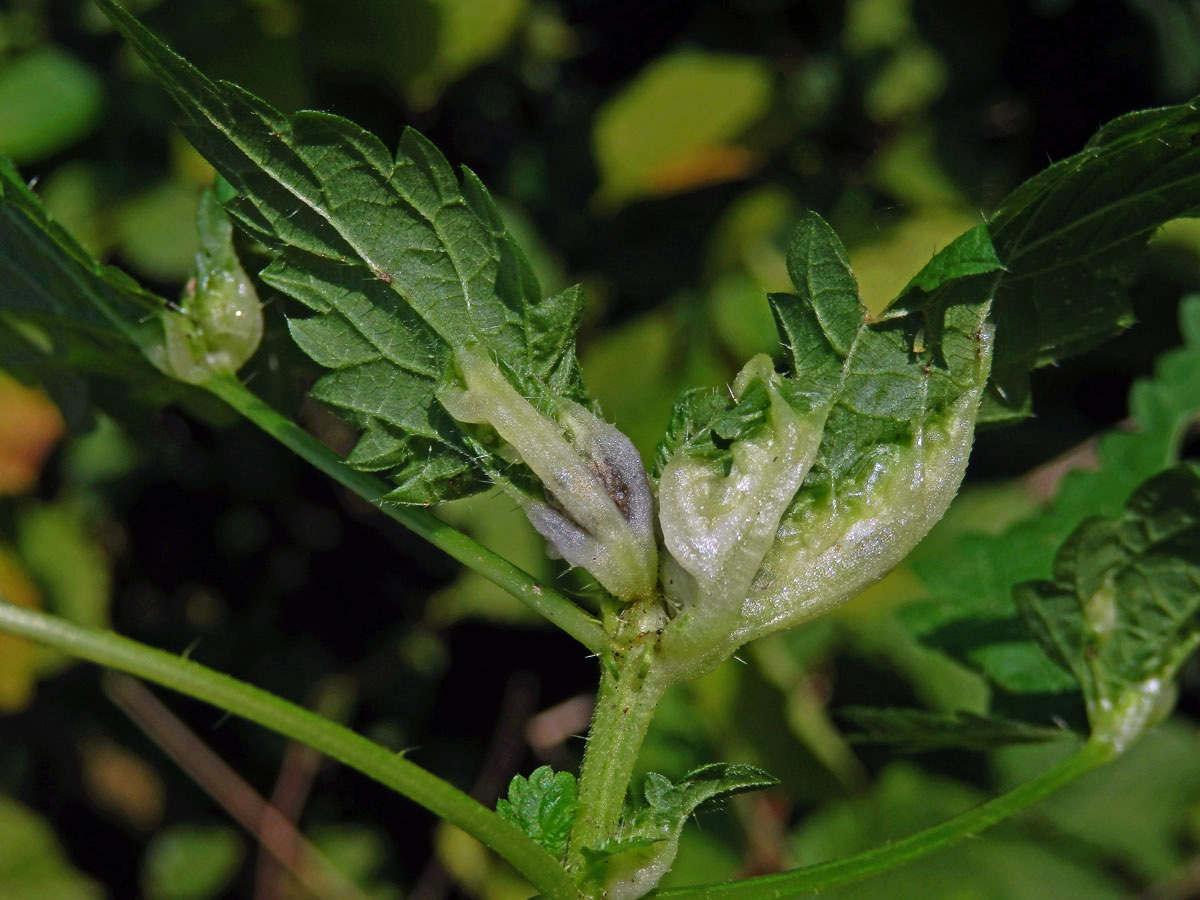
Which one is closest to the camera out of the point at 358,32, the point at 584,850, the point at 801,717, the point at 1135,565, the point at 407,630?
the point at 584,850

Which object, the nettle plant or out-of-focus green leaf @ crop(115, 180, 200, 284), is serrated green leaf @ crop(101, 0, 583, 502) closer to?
the nettle plant

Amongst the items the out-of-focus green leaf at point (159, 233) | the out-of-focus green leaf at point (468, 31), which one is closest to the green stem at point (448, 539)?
the out-of-focus green leaf at point (159, 233)


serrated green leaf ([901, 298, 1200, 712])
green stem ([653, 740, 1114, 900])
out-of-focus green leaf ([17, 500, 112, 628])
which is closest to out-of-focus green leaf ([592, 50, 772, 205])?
serrated green leaf ([901, 298, 1200, 712])

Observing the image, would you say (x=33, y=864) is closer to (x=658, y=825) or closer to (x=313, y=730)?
(x=313, y=730)

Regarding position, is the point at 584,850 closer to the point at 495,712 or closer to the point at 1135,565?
the point at 1135,565

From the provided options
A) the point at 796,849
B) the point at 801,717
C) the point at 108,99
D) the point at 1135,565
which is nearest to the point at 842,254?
the point at 1135,565

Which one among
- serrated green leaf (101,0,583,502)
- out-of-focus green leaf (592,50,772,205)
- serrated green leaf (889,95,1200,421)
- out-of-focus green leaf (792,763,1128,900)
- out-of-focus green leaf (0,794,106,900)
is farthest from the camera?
out-of-focus green leaf (0,794,106,900)

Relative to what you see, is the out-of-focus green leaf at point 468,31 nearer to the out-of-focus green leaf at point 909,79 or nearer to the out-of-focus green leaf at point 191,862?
the out-of-focus green leaf at point 909,79
